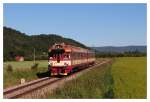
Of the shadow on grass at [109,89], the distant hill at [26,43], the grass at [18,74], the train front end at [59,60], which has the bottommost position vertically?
the shadow on grass at [109,89]

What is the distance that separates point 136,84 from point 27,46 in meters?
8.47

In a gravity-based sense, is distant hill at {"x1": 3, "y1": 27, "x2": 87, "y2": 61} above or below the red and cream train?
above

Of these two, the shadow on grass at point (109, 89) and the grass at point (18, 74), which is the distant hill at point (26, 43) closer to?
the grass at point (18, 74)

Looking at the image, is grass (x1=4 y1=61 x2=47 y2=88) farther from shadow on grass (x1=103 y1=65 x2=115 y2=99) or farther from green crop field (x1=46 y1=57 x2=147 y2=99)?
shadow on grass (x1=103 y1=65 x2=115 y2=99)

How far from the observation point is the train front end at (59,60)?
18166mm

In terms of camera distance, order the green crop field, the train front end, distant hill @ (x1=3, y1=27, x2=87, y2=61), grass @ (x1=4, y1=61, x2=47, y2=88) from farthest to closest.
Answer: distant hill @ (x1=3, y1=27, x2=87, y2=61), the train front end, grass @ (x1=4, y1=61, x2=47, y2=88), the green crop field

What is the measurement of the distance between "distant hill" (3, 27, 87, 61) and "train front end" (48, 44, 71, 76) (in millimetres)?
381

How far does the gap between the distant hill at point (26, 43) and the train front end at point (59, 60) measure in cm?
38

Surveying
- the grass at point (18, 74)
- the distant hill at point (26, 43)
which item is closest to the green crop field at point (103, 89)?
the grass at point (18, 74)

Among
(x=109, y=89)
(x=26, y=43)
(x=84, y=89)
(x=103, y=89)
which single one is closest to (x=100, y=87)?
(x=103, y=89)

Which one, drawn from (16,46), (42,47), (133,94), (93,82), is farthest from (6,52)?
(133,94)

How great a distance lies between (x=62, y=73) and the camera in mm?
18219

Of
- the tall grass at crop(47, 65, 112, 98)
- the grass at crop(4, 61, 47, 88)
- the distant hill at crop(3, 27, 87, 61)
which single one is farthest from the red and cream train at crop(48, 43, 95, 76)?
the tall grass at crop(47, 65, 112, 98)

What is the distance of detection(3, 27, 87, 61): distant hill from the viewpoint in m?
18.5
